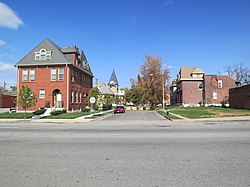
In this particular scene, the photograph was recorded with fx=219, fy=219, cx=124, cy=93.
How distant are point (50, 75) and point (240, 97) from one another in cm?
3229

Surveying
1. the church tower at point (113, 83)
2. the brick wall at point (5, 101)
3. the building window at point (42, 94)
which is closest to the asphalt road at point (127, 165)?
the building window at point (42, 94)

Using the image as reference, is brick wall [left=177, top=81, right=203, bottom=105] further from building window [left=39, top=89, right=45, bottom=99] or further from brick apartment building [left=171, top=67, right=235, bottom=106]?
building window [left=39, top=89, right=45, bottom=99]

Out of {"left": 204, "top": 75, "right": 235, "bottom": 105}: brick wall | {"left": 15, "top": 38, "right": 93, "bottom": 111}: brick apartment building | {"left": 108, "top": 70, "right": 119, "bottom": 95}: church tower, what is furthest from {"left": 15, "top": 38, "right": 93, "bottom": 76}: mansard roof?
{"left": 108, "top": 70, "right": 119, "bottom": 95}: church tower

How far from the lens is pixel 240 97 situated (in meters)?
Result: 37.9

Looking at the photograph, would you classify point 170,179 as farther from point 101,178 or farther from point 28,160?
point 28,160

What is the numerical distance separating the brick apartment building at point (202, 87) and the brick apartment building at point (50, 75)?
32118mm

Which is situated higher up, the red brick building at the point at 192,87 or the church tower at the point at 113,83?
the church tower at the point at 113,83

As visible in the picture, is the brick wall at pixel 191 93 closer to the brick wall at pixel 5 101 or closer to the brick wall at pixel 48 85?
the brick wall at pixel 48 85

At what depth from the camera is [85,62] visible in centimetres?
4500

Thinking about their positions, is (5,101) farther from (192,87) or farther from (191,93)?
(192,87)

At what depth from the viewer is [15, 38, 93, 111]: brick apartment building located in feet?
113

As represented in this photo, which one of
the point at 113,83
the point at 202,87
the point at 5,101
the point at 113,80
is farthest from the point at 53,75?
the point at 113,80

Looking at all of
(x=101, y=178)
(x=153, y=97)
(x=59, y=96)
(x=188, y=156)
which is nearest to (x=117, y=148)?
(x=188, y=156)

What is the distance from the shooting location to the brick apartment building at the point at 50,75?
34438mm
